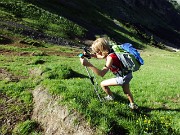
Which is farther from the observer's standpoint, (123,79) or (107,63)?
(123,79)

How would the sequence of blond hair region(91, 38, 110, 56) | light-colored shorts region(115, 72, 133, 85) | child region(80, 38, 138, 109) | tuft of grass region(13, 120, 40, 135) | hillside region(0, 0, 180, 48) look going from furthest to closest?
hillside region(0, 0, 180, 48)
light-colored shorts region(115, 72, 133, 85)
tuft of grass region(13, 120, 40, 135)
blond hair region(91, 38, 110, 56)
child region(80, 38, 138, 109)

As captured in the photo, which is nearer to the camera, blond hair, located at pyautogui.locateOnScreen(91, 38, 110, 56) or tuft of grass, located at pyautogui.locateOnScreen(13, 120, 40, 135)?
blond hair, located at pyautogui.locateOnScreen(91, 38, 110, 56)

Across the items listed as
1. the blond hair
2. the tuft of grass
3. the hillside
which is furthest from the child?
the hillside

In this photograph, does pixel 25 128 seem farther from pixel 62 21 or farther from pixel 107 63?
pixel 62 21

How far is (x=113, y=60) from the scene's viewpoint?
12.0 m

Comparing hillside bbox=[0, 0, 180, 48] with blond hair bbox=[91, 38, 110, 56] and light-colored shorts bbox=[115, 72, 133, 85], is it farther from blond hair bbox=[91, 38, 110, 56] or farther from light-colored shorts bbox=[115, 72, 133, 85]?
blond hair bbox=[91, 38, 110, 56]

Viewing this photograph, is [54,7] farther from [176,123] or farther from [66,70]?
[176,123]

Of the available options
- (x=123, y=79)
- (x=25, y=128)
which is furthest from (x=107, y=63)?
(x=25, y=128)

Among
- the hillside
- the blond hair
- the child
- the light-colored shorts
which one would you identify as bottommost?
the hillside

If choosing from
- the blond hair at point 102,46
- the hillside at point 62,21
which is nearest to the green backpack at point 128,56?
the blond hair at point 102,46

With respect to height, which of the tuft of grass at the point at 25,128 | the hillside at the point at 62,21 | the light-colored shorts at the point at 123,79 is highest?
the light-colored shorts at the point at 123,79

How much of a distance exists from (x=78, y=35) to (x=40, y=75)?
168 ft

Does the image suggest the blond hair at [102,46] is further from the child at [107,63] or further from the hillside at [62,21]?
the hillside at [62,21]

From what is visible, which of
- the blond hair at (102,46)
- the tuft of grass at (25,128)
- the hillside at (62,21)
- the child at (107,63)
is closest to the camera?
the child at (107,63)
